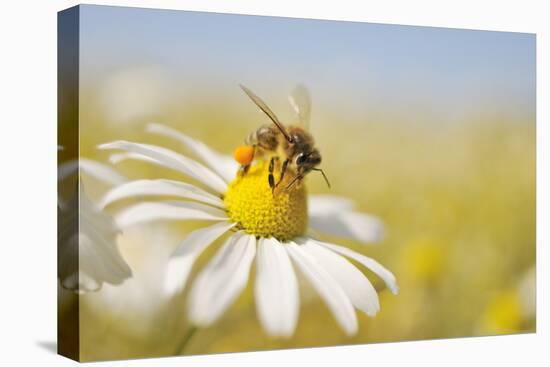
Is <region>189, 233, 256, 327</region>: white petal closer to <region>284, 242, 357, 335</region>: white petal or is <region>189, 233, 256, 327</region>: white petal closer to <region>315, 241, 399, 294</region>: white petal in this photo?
<region>284, 242, 357, 335</region>: white petal

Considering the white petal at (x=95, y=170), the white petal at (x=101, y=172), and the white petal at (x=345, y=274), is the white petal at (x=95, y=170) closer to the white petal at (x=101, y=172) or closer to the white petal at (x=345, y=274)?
the white petal at (x=101, y=172)

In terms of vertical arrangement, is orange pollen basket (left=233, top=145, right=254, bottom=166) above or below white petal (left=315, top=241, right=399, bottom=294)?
above

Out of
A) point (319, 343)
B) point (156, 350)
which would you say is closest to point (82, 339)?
point (156, 350)

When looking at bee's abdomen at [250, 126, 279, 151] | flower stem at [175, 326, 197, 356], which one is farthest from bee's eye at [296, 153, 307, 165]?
flower stem at [175, 326, 197, 356]

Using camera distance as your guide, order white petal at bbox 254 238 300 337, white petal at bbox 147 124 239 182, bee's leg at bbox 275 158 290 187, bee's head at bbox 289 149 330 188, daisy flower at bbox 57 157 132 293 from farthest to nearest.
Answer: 1. bee's head at bbox 289 149 330 188
2. white petal at bbox 147 124 239 182
3. bee's leg at bbox 275 158 290 187
4. daisy flower at bbox 57 157 132 293
5. white petal at bbox 254 238 300 337

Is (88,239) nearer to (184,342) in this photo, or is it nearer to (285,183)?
(184,342)

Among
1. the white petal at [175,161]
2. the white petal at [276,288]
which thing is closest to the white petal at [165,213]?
the white petal at [175,161]
